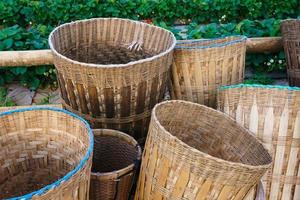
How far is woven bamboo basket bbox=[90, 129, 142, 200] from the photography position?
6.23 feet

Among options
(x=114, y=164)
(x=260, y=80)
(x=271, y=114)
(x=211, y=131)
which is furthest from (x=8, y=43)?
(x=271, y=114)

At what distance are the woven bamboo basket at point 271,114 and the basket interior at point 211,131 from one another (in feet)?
0.42

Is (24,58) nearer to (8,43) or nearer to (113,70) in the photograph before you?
(8,43)

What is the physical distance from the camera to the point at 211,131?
204 cm

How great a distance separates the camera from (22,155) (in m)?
1.84

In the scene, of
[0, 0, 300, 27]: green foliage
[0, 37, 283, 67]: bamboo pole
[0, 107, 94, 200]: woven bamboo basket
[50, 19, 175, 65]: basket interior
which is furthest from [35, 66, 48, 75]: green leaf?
[0, 107, 94, 200]: woven bamboo basket

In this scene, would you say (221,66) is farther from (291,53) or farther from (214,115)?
(291,53)

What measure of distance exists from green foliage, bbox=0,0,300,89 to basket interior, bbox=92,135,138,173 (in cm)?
178

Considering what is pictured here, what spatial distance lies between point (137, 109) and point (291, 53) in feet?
4.36

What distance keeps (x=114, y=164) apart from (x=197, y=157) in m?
0.83

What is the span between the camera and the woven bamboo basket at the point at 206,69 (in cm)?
227

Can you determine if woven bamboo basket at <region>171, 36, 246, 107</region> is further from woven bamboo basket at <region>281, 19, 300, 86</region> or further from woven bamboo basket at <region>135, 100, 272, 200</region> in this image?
woven bamboo basket at <region>281, 19, 300, 86</region>

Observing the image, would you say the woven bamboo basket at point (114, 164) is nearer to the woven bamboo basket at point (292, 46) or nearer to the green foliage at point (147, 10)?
the woven bamboo basket at point (292, 46)

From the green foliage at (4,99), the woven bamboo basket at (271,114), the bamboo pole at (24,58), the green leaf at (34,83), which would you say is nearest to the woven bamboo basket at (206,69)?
the woven bamboo basket at (271,114)
